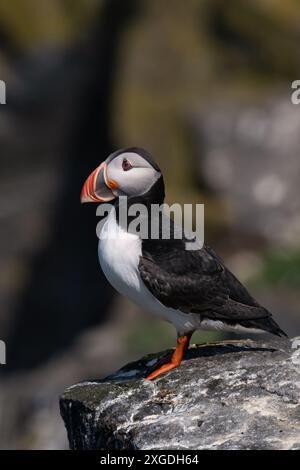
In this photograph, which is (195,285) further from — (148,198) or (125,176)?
(125,176)

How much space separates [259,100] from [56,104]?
3.53 meters

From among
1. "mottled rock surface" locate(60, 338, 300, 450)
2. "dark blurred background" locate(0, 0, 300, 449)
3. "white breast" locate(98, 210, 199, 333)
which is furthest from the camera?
"dark blurred background" locate(0, 0, 300, 449)

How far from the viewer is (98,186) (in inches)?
311

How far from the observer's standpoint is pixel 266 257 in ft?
55.3

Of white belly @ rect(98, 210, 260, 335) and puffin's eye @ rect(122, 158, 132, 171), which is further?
puffin's eye @ rect(122, 158, 132, 171)

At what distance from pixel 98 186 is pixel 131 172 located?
26 centimetres

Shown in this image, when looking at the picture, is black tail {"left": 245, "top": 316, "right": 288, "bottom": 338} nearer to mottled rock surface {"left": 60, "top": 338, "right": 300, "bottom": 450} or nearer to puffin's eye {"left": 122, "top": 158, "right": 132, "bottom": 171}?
mottled rock surface {"left": 60, "top": 338, "right": 300, "bottom": 450}

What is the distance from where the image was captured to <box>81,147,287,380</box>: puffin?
770 cm

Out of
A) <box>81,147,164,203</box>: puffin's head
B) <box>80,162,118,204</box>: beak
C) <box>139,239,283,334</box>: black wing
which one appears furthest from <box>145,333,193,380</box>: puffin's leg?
<box>80,162,118,204</box>: beak

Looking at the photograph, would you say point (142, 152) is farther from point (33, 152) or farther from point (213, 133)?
point (33, 152)

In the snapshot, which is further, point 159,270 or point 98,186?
point 98,186

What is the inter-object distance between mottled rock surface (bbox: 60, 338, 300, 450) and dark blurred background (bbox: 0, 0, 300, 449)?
25.4 feet

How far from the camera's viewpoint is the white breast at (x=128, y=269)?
7688 millimetres

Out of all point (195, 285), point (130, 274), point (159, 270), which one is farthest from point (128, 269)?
point (195, 285)
